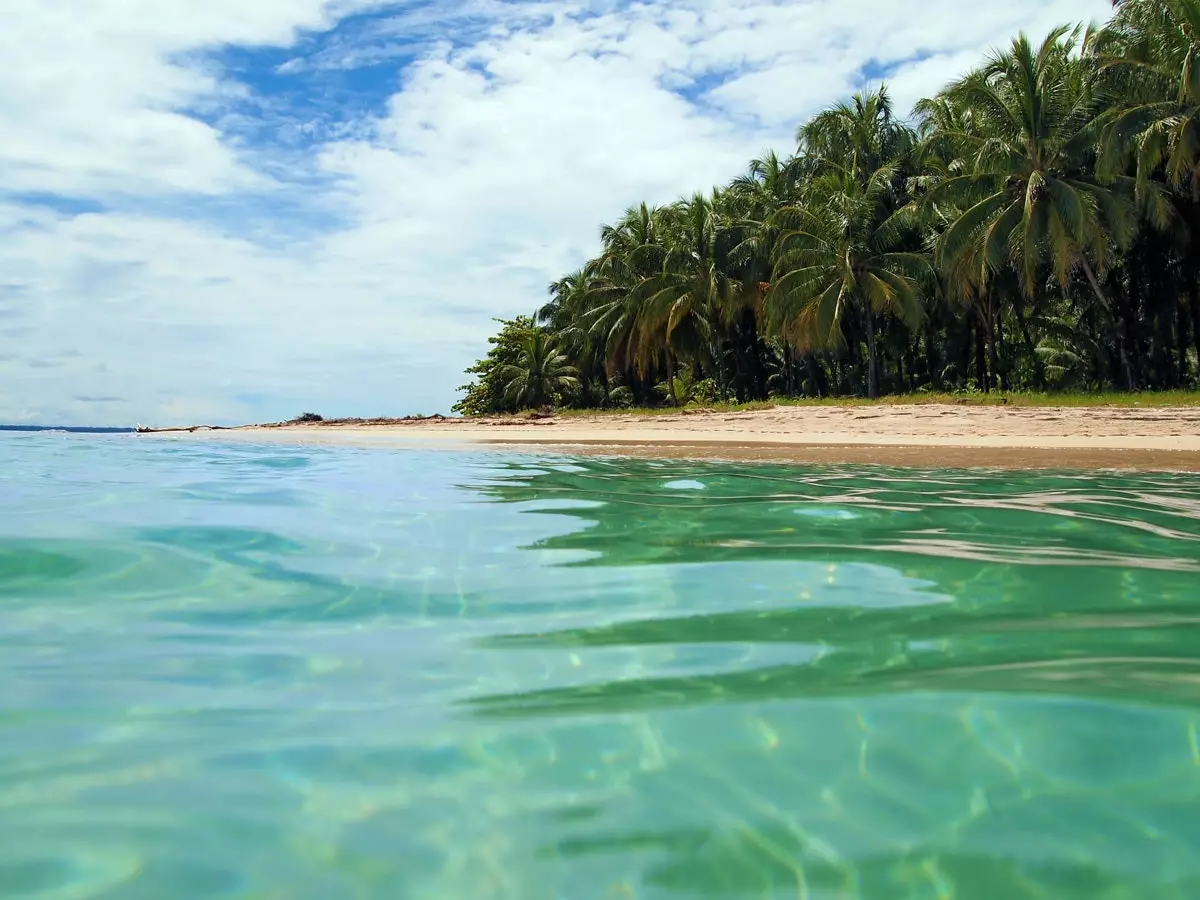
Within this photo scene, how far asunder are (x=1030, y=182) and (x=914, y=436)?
33.6 ft

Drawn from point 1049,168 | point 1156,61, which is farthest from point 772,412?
point 1156,61

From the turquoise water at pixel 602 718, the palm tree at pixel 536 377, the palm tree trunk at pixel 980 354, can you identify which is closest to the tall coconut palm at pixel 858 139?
the palm tree trunk at pixel 980 354

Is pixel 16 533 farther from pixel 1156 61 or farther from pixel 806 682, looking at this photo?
pixel 1156 61

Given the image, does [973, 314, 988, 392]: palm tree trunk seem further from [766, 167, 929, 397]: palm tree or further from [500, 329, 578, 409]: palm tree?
[500, 329, 578, 409]: palm tree

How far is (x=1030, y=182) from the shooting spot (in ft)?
66.1

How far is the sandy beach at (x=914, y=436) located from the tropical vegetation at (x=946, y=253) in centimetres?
660

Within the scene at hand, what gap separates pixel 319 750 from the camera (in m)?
1.79

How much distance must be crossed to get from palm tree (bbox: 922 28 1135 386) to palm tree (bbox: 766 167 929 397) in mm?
2549

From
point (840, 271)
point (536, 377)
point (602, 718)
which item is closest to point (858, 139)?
point (840, 271)

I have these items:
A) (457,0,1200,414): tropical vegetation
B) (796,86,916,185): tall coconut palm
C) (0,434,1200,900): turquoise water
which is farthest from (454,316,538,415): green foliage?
(0,434,1200,900): turquoise water

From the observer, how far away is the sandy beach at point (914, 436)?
9750 millimetres

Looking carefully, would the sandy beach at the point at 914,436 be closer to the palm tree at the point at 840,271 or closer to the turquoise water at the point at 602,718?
the turquoise water at the point at 602,718

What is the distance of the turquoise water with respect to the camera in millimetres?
1383

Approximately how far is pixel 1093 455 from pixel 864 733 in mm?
9291
